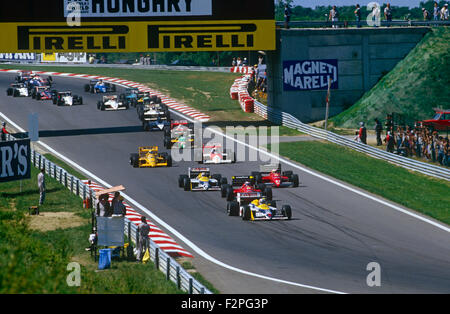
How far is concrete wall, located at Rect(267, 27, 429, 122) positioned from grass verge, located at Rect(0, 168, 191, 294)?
18.5 metres

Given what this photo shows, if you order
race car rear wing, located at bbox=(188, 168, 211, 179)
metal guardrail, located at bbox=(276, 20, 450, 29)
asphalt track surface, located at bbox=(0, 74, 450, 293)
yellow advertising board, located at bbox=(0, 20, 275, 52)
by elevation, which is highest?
metal guardrail, located at bbox=(276, 20, 450, 29)

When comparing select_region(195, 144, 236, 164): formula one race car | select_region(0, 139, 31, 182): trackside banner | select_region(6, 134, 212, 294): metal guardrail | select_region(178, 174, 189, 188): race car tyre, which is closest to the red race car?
select_region(195, 144, 236, 164): formula one race car

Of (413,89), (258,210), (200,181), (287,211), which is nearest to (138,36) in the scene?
(200,181)

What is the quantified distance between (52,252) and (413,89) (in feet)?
117

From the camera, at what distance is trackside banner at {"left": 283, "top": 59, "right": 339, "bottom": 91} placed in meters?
49.2

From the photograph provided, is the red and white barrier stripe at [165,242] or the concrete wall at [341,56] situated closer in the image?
the red and white barrier stripe at [165,242]

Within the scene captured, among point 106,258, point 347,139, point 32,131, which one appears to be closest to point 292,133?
point 347,139

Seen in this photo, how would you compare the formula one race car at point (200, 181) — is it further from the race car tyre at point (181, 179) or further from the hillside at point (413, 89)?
the hillside at point (413, 89)

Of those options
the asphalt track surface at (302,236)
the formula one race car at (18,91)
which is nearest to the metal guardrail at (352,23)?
the asphalt track surface at (302,236)

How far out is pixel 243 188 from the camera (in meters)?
29.5

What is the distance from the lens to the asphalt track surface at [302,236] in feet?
69.6

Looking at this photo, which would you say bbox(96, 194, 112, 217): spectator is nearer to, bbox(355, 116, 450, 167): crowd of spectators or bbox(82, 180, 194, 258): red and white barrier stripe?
bbox(82, 180, 194, 258): red and white barrier stripe

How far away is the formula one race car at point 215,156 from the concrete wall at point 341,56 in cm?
1300

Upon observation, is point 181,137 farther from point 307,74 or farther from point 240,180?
point 307,74
